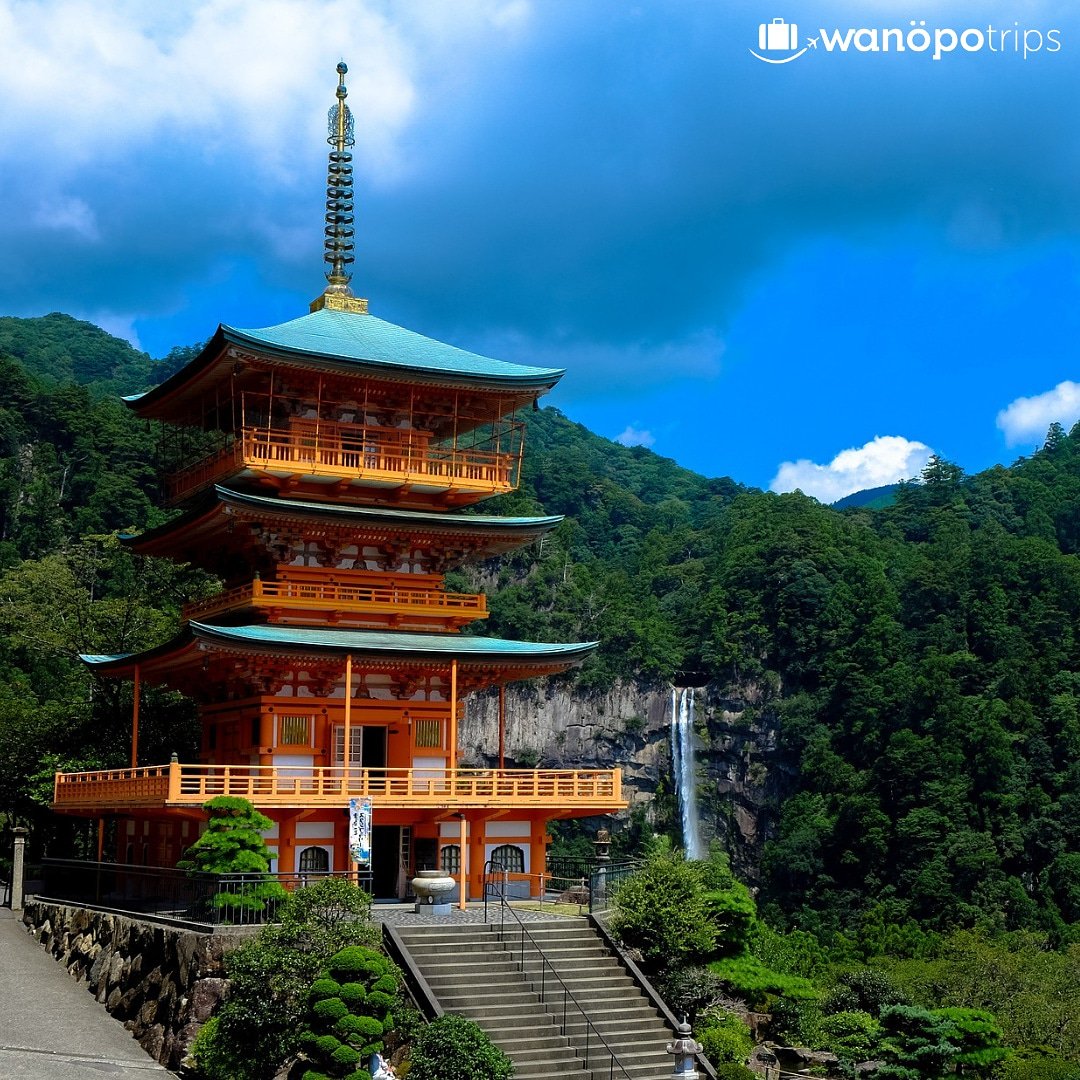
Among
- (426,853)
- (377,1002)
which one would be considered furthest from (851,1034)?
(377,1002)

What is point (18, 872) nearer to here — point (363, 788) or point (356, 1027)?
point (363, 788)

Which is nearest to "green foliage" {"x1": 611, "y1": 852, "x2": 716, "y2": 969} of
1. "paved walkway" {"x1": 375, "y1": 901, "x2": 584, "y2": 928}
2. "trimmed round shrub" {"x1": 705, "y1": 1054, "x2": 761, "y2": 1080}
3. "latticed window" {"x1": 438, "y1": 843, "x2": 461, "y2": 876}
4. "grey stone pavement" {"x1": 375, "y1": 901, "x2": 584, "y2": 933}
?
"grey stone pavement" {"x1": 375, "y1": 901, "x2": 584, "y2": 933}

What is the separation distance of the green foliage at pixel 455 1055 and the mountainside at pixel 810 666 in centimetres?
4027

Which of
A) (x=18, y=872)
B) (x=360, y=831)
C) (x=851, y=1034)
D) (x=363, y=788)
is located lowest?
(x=851, y=1034)

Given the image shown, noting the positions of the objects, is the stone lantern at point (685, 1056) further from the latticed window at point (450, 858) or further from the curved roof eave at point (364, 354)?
the curved roof eave at point (364, 354)

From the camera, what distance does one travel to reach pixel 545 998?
24.3 metres

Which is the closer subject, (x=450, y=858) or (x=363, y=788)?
(x=363, y=788)

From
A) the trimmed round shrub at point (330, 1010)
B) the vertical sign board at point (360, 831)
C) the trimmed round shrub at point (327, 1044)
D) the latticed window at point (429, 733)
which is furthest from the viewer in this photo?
the latticed window at point (429, 733)

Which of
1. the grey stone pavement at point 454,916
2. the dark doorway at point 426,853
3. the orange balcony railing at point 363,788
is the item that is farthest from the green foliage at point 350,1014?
the dark doorway at point 426,853

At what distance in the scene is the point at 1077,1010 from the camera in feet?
114

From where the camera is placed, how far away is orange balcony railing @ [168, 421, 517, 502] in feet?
104

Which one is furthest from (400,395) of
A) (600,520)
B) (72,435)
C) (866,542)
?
(600,520)

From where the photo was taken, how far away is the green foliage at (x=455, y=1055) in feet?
69.2

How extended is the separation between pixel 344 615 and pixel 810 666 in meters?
65.3
